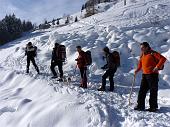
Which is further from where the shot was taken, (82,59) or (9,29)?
(9,29)

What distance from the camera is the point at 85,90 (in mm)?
15805

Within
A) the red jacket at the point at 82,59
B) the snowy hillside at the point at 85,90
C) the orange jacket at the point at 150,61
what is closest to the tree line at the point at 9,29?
the snowy hillside at the point at 85,90

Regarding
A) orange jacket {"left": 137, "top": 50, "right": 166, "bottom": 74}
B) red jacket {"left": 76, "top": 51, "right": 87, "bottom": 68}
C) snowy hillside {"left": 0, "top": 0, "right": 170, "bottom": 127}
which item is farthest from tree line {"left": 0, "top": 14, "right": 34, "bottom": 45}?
orange jacket {"left": 137, "top": 50, "right": 166, "bottom": 74}

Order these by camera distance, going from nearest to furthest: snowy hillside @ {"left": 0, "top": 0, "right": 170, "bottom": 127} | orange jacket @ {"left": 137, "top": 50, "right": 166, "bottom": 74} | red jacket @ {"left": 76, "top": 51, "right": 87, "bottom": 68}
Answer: snowy hillside @ {"left": 0, "top": 0, "right": 170, "bottom": 127}
orange jacket @ {"left": 137, "top": 50, "right": 166, "bottom": 74}
red jacket @ {"left": 76, "top": 51, "right": 87, "bottom": 68}

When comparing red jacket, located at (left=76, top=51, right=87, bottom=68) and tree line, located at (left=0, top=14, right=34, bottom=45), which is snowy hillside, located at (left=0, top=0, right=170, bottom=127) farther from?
tree line, located at (left=0, top=14, right=34, bottom=45)

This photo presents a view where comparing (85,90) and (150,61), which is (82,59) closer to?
(85,90)

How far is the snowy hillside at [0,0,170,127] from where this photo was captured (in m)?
11.2

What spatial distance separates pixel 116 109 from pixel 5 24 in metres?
71.3

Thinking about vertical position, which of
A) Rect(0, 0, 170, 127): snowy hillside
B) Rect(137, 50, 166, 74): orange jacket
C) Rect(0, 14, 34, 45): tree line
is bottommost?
Rect(0, 0, 170, 127): snowy hillside

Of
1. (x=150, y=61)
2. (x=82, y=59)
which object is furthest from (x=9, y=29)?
(x=150, y=61)

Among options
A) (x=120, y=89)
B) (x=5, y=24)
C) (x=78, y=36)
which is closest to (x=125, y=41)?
(x=78, y=36)

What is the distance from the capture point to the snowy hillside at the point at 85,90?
11188 millimetres

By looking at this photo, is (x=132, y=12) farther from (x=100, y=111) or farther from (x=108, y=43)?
(x=100, y=111)

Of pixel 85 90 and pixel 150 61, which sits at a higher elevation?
pixel 150 61
